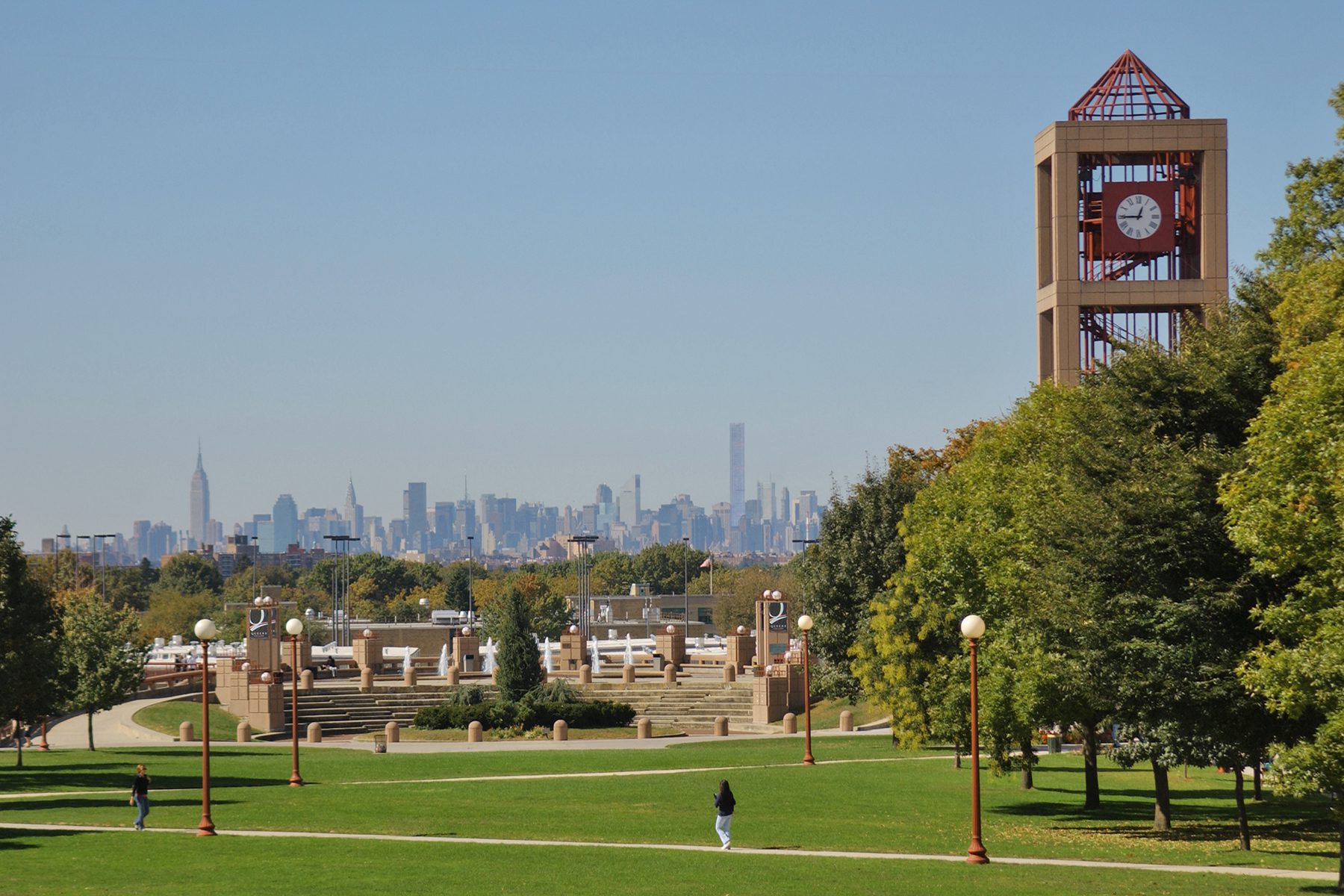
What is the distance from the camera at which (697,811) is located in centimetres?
3322

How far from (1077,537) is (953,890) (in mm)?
9449

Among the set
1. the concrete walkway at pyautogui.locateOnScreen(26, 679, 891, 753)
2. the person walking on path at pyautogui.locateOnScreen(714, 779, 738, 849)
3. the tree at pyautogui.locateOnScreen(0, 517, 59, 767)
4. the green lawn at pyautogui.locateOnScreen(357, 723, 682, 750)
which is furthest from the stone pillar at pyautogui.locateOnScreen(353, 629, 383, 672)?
the person walking on path at pyautogui.locateOnScreen(714, 779, 738, 849)

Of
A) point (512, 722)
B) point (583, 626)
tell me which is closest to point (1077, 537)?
point (512, 722)

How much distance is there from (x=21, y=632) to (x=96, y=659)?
15.8 meters

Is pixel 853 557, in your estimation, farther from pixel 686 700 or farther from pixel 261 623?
pixel 261 623

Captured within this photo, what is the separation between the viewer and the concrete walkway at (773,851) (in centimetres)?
2603

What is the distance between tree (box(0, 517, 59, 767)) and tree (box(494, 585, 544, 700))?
85.6 ft

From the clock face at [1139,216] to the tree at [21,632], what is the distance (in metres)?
45.1

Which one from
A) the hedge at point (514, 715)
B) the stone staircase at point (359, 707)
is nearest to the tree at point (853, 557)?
the hedge at point (514, 715)

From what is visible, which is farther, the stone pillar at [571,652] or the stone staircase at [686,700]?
the stone pillar at [571,652]

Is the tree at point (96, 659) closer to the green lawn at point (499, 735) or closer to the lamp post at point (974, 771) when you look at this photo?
the green lawn at point (499, 735)

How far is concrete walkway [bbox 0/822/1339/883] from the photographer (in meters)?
26.0

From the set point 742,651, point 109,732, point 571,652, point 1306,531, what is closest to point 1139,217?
point 742,651

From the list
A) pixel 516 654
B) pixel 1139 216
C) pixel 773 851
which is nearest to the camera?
pixel 773 851
